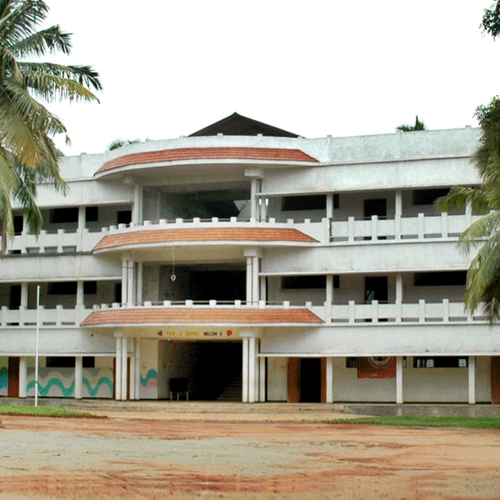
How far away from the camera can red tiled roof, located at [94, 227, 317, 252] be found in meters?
39.8

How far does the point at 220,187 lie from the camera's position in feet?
141

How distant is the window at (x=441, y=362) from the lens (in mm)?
41094

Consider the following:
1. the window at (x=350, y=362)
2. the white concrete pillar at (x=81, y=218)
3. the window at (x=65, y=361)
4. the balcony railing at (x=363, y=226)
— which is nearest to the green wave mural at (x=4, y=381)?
the window at (x=65, y=361)

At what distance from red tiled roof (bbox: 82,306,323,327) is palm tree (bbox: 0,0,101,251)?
41.9 ft

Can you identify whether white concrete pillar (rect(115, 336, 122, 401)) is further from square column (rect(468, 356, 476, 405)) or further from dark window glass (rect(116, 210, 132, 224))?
square column (rect(468, 356, 476, 405))

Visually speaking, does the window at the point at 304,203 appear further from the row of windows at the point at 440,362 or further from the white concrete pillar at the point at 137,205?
the row of windows at the point at 440,362

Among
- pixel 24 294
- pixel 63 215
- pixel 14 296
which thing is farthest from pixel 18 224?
pixel 24 294

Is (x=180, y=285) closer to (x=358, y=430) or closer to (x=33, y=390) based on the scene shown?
(x=33, y=390)

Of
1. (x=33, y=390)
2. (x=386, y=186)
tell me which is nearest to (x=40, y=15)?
Result: (x=386, y=186)

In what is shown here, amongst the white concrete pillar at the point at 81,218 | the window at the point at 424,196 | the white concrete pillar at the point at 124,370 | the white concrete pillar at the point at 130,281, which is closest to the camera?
the white concrete pillar at the point at 124,370

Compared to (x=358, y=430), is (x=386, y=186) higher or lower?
higher

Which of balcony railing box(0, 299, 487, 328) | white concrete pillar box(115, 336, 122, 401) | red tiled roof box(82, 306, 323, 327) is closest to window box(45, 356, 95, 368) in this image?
white concrete pillar box(115, 336, 122, 401)

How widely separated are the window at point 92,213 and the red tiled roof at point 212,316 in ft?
24.1

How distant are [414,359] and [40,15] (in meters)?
22.3
